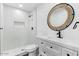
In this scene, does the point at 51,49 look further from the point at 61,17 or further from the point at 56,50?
the point at 61,17

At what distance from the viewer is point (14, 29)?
215cm

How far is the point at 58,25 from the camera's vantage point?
1.31 m

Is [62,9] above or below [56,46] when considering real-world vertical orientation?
above

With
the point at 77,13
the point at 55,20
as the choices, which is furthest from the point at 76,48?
the point at 55,20

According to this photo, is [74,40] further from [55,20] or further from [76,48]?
[55,20]

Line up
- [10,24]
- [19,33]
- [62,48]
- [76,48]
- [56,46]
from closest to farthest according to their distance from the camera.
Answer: [76,48] → [62,48] → [56,46] → [10,24] → [19,33]

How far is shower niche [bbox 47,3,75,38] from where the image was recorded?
109 cm

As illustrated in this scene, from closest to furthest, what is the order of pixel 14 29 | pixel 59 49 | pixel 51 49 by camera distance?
pixel 59 49, pixel 51 49, pixel 14 29

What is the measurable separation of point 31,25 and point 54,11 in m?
1.29

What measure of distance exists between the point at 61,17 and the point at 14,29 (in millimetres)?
1619

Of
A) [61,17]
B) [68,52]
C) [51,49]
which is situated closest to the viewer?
[68,52]

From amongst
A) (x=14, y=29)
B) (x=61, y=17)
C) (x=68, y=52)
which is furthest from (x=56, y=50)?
(x=14, y=29)

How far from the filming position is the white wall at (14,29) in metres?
1.95

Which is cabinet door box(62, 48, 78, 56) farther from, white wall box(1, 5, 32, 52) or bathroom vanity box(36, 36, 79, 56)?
white wall box(1, 5, 32, 52)
